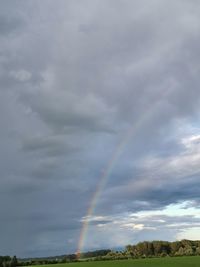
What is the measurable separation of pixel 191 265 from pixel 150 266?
10.2m

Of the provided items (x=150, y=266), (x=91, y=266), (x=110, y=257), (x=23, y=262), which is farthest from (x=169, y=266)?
(x=23, y=262)

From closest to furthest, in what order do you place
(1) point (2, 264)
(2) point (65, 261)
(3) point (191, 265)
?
1. (3) point (191, 265)
2. (1) point (2, 264)
3. (2) point (65, 261)

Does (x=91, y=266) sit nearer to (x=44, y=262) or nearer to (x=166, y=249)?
(x=44, y=262)

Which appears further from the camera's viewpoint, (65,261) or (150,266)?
(65,261)

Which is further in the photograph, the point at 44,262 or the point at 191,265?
the point at 44,262

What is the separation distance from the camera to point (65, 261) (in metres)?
157

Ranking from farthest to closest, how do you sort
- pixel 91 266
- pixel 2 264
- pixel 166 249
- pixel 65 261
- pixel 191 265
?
1. pixel 166 249
2. pixel 65 261
3. pixel 2 264
4. pixel 91 266
5. pixel 191 265

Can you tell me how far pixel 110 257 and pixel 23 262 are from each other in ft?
106

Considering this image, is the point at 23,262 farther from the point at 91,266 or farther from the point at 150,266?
the point at 150,266

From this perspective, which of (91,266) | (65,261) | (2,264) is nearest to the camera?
(91,266)

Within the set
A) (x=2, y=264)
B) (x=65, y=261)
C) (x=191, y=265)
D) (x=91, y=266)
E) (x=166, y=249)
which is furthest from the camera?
(x=166, y=249)

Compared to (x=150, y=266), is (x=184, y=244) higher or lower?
higher

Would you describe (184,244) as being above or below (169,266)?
above

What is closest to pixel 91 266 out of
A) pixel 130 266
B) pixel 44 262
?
pixel 130 266
